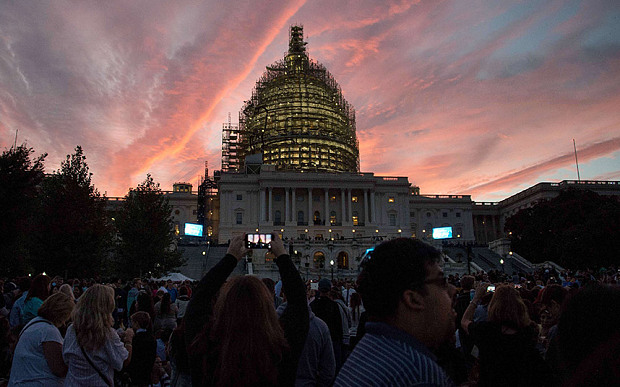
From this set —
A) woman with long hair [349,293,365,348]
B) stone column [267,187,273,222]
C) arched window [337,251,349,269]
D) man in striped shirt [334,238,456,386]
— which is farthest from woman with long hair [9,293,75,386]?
stone column [267,187,273,222]

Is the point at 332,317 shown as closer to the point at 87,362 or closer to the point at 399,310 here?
the point at 87,362

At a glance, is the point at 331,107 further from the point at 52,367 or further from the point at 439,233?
the point at 52,367

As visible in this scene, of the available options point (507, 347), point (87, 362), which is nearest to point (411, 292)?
point (507, 347)

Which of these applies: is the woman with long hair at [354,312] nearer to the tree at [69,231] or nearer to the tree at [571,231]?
the tree at [69,231]

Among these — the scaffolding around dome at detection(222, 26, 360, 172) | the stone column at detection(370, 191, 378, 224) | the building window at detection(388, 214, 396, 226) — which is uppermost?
the scaffolding around dome at detection(222, 26, 360, 172)

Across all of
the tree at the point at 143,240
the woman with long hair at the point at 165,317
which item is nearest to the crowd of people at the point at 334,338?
the woman with long hair at the point at 165,317

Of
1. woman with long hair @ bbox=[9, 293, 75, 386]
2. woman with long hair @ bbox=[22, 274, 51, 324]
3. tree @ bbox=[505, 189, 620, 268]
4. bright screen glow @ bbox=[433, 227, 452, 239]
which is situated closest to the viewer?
woman with long hair @ bbox=[9, 293, 75, 386]

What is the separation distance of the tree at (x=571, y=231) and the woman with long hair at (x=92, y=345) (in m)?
58.5

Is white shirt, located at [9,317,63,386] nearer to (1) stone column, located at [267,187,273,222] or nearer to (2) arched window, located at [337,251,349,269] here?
(2) arched window, located at [337,251,349,269]

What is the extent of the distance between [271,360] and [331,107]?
A: 101 metres

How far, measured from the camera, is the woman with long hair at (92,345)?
490 cm

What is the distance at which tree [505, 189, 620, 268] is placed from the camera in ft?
174

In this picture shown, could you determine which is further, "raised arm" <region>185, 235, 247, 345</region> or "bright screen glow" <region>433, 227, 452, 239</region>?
"bright screen glow" <region>433, 227, 452, 239</region>

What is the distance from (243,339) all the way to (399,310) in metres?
1.24
